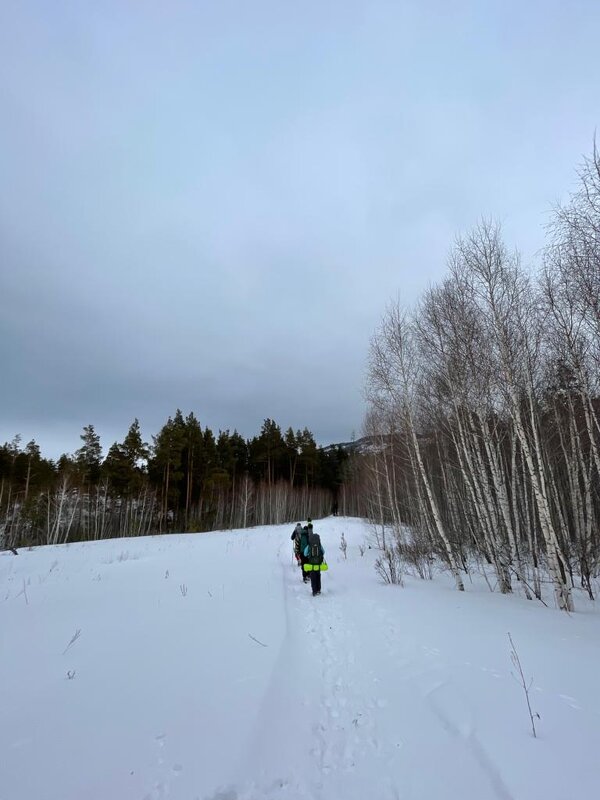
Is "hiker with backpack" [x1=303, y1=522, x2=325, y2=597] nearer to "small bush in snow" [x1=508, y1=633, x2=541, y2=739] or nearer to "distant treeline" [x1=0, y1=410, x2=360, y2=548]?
"small bush in snow" [x1=508, y1=633, x2=541, y2=739]

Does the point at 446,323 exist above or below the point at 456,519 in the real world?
above

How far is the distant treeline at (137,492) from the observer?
98.6 ft

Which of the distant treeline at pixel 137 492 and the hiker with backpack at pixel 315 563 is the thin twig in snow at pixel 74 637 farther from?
the distant treeline at pixel 137 492

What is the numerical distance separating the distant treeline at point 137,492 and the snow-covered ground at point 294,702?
86.7 feet

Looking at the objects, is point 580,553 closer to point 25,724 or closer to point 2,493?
point 25,724

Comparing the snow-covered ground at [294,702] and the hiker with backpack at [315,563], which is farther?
the hiker with backpack at [315,563]

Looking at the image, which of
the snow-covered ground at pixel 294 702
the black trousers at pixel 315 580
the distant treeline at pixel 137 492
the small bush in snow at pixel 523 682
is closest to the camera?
the snow-covered ground at pixel 294 702

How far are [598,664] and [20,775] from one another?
5.64 metres

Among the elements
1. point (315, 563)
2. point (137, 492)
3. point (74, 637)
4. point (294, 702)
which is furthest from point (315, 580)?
point (137, 492)

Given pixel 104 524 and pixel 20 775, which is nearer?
pixel 20 775

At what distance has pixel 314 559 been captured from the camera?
836 centimetres

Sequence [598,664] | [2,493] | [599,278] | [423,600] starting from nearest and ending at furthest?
[598,664] → [599,278] → [423,600] → [2,493]

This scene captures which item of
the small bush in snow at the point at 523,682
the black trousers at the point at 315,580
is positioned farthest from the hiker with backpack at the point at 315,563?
the small bush in snow at the point at 523,682

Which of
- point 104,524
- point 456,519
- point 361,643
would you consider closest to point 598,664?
point 361,643
